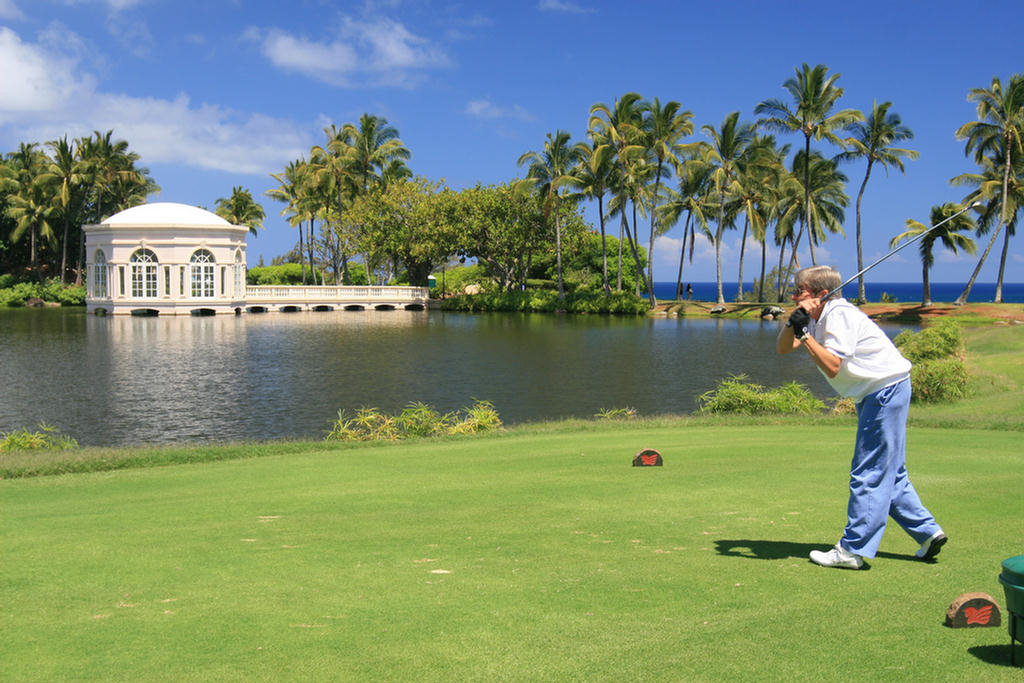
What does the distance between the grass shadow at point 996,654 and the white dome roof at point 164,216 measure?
67576 mm

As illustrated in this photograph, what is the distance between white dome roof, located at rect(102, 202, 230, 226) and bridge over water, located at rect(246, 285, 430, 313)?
8.11 m

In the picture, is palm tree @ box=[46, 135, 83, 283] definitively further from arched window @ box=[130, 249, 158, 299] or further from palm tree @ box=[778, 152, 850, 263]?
palm tree @ box=[778, 152, 850, 263]

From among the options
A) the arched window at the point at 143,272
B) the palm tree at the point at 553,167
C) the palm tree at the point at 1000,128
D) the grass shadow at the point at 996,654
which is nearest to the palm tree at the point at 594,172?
the palm tree at the point at 553,167

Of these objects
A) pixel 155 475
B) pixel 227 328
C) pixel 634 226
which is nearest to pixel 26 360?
pixel 227 328

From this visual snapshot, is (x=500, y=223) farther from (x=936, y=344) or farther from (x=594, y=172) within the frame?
(x=936, y=344)

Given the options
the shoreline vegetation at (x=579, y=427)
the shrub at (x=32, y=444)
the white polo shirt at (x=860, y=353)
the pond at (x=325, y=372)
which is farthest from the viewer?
the pond at (x=325, y=372)

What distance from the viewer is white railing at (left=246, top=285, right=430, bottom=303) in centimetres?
7325

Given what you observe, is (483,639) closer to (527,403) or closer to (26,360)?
(527,403)

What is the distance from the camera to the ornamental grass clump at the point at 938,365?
65.3 ft

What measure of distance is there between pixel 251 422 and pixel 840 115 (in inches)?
1980

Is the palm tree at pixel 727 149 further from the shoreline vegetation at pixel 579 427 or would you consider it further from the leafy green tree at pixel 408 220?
the shoreline vegetation at pixel 579 427

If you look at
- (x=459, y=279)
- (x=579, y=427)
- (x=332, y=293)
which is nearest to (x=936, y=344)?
(x=579, y=427)

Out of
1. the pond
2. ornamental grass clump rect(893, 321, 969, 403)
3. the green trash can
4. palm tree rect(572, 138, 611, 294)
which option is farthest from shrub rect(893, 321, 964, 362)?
palm tree rect(572, 138, 611, 294)

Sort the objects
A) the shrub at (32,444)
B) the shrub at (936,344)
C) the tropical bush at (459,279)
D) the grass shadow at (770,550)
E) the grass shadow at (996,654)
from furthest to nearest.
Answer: the tropical bush at (459,279), the shrub at (936,344), the shrub at (32,444), the grass shadow at (770,550), the grass shadow at (996,654)
